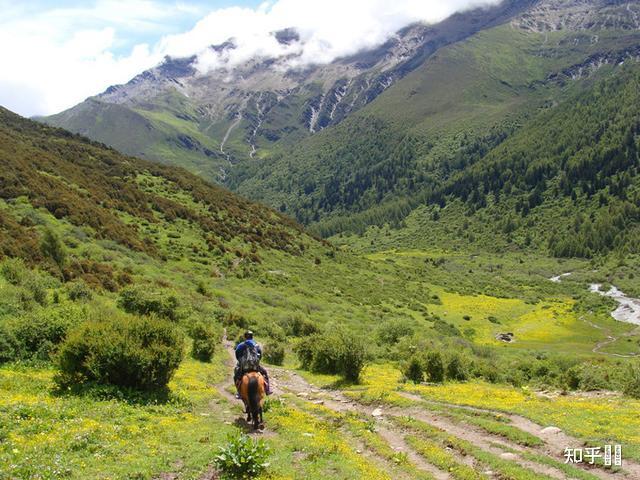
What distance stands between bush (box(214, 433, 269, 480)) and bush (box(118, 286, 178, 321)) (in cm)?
2189

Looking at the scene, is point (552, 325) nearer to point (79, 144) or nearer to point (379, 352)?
point (379, 352)

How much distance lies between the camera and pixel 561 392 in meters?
26.7

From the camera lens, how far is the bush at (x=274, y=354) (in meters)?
33.2

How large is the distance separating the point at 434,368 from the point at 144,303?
2002 centimetres

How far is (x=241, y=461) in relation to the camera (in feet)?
37.9

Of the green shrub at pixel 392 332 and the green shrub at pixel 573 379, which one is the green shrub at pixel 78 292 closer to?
the green shrub at pixel 392 332

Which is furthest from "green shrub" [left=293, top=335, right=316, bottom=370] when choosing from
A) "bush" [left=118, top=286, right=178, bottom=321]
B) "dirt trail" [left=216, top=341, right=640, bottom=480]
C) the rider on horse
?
the rider on horse

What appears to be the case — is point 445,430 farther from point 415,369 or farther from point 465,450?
point 415,369

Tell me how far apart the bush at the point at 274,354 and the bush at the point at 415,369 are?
29.3 ft

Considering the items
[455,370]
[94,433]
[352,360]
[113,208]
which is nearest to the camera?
[94,433]

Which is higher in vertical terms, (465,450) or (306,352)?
(465,450)

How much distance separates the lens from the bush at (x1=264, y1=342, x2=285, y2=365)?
33188 millimetres

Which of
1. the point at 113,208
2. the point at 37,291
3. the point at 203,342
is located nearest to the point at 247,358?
the point at 203,342

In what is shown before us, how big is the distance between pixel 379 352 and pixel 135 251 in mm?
29513
